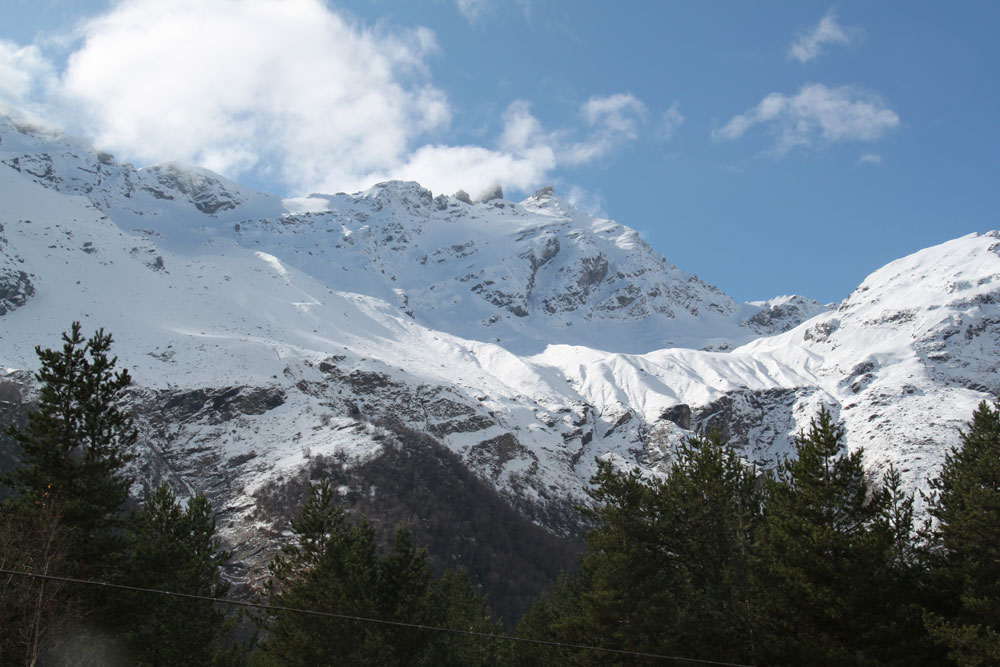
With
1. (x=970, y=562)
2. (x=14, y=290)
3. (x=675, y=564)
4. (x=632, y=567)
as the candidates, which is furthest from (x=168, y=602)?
(x=14, y=290)

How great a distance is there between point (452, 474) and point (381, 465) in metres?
16.4

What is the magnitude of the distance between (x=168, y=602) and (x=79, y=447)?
7.61 meters

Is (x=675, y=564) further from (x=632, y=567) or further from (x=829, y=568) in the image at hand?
(x=829, y=568)

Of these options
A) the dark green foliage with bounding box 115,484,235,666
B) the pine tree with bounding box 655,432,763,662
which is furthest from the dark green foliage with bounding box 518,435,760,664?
the dark green foliage with bounding box 115,484,235,666

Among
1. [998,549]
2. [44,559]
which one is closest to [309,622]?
[44,559]

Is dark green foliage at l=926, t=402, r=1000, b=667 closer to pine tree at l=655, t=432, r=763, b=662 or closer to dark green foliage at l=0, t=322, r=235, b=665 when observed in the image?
pine tree at l=655, t=432, r=763, b=662

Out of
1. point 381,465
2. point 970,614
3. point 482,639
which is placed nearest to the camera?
point 970,614

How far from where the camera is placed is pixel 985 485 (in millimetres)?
25656

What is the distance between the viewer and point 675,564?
2725 centimetres

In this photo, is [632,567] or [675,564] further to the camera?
[675,564]

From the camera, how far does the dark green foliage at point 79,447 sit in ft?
90.8

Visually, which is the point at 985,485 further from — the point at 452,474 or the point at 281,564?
the point at 452,474

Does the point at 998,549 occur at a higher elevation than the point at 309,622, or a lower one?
higher

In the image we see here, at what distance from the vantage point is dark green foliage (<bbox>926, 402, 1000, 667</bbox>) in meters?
20.2
